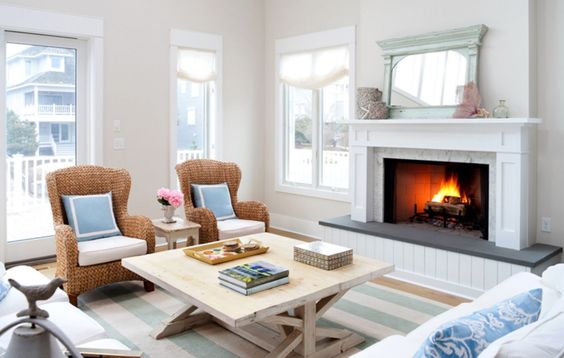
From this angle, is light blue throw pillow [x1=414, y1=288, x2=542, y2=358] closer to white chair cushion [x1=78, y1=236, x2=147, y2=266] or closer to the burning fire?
white chair cushion [x1=78, y1=236, x2=147, y2=266]

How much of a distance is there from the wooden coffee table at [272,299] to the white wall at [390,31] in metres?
2.02

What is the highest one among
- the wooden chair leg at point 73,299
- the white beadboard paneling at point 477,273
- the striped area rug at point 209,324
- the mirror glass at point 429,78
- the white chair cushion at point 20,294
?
the mirror glass at point 429,78

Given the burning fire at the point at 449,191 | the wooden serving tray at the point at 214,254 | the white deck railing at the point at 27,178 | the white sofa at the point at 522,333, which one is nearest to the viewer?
the white sofa at the point at 522,333

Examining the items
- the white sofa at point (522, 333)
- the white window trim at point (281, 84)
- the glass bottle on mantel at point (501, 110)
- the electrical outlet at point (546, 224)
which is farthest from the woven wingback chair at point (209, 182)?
the white sofa at point (522, 333)

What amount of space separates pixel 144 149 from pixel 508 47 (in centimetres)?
362

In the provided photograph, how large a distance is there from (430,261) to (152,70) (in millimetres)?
3425

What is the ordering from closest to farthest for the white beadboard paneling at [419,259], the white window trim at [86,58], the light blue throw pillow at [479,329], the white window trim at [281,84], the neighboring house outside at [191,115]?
the light blue throw pillow at [479,329] → the white beadboard paneling at [419,259] → the white window trim at [86,58] → the white window trim at [281,84] → the neighboring house outside at [191,115]

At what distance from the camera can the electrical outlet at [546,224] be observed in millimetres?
4035

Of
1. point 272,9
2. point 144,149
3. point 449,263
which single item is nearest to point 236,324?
point 449,263

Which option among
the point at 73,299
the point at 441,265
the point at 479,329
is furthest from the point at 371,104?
the point at 479,329

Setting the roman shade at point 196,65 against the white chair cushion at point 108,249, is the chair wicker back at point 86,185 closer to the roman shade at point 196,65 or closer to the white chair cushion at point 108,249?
the white chair cushion at point 108,249

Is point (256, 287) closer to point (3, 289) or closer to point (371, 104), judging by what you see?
point (3, 289)

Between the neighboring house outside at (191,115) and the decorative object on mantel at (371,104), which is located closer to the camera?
the decorative object on mantel at (371,104)

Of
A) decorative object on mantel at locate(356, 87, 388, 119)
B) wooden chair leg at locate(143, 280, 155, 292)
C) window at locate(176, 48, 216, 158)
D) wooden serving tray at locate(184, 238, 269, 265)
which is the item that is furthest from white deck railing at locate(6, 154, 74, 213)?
decorative object on mantel at locate(356, 87, 388, 119)
